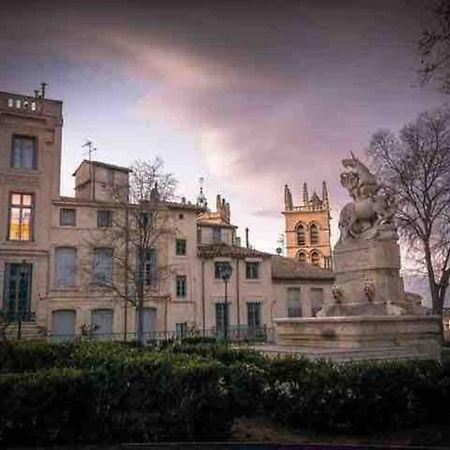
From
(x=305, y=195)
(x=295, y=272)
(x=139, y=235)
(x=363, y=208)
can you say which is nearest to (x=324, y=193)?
(x=305, y=195)

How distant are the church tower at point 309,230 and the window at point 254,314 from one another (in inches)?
2023

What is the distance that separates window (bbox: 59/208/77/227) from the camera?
3347 centimetres

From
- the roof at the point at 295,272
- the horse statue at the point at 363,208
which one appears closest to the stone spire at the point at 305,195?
the roof at the point at 295,272

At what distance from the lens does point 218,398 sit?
6.45 meters

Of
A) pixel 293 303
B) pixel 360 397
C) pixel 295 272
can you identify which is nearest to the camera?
pixel 360 397

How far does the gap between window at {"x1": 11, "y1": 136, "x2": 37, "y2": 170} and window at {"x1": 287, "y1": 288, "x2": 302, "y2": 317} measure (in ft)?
71.9

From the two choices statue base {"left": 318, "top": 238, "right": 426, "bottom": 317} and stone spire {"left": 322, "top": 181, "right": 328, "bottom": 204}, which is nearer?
statue base {"left": 318, "top": 238, "right": 426, "bottom": 317}

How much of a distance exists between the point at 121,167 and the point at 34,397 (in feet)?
113

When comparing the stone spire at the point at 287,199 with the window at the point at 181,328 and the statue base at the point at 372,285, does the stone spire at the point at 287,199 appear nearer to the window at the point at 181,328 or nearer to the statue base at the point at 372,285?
the window at the point at 181,328

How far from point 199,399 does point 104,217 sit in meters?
29.8

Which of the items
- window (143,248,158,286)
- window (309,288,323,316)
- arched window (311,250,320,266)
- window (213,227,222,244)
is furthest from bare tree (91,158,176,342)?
arched window (311,250,320,266)

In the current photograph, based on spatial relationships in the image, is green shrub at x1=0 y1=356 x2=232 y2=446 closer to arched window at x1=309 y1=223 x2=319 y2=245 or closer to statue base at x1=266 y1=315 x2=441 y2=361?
statue base at x1=266 y1=315 x2=441 y2=361

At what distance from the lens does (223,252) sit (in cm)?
3847

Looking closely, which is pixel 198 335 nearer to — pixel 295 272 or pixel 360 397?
pixel 295 272
